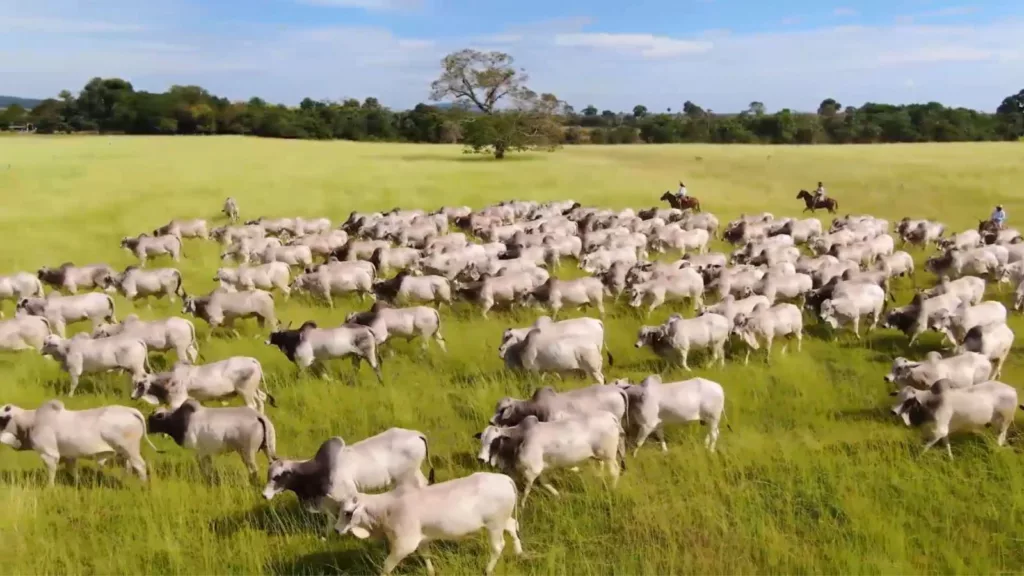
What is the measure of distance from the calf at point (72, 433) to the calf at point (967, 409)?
365 inches

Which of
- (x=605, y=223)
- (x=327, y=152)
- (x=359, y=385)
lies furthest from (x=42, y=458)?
(x=327, y=152)

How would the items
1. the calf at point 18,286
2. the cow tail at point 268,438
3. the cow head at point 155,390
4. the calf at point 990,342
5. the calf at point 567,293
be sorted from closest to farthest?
the cow tail at point 268,438 < the cow head at point 155,390 < the calf at point 990,342 < the calf at point 567,293 < the calf at point 18,286

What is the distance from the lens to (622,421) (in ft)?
30.0

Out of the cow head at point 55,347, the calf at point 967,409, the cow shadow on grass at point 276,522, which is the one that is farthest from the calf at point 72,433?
the calf at point 967,409

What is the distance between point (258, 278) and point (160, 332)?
16.4ft

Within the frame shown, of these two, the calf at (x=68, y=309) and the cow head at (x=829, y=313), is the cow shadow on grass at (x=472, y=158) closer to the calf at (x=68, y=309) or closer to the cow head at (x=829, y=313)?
the calf at (x=68, y=309)

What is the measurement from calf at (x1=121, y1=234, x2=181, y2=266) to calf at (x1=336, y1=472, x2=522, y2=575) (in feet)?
58.5

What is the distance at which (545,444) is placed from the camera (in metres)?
7.86

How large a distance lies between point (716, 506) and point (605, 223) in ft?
60.8

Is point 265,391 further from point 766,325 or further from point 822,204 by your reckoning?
point 822,204

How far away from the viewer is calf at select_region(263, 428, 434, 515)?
7.32m

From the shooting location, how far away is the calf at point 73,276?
57.2 ft

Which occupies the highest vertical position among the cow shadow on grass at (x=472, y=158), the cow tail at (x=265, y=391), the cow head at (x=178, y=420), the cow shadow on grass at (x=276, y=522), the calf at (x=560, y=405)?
the cow shadow on grass at (x=472, y=158)

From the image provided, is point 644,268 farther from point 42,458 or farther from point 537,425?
point 42,458
